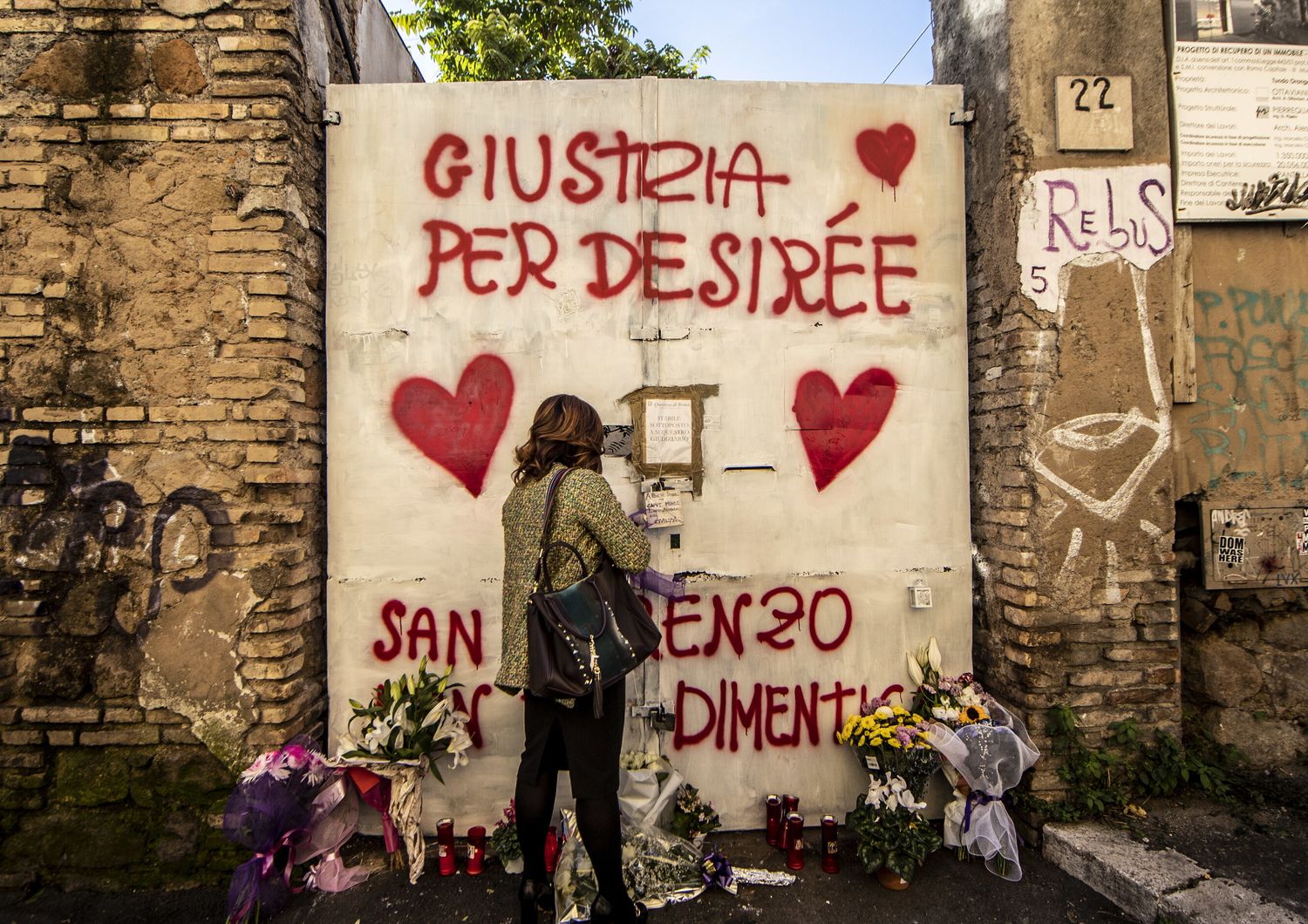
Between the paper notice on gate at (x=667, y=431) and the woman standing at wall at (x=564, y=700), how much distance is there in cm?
74

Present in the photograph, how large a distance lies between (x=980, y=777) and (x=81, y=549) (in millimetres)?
3875

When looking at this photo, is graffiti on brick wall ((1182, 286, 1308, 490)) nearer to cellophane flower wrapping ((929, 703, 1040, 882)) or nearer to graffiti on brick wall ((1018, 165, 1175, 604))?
graffiti on brick wall ((1018, 165, 1175, 604))

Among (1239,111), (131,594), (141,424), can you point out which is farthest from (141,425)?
(1239,111)

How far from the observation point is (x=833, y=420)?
3.28m

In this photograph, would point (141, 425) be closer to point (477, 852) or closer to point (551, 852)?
point (477, 852)

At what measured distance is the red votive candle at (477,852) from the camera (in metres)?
2.90

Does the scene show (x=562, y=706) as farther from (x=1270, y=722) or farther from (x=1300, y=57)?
(x=1300, y=57)

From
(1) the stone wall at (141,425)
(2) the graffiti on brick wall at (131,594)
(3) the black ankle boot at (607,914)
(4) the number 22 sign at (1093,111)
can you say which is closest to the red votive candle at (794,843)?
(3) the black ankle boot at (607,914)

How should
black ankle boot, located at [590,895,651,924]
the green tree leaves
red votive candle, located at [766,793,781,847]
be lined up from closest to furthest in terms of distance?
1. black ankle boot, located at [590,895,651,924]
2. red votive candle, located at [766,793,781,847]
3. the green tree leaves

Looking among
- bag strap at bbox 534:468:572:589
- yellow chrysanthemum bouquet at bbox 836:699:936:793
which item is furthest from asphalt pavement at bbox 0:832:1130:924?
bag strap at bbox 534:468:572:589

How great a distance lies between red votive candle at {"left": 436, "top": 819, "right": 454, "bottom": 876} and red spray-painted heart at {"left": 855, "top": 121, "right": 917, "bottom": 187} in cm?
355

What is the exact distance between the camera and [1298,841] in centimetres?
273

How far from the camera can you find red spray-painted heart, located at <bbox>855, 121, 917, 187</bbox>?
10.9ft

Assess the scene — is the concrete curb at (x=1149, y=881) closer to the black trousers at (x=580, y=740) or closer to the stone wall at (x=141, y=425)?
the black trousers at (x=580, y=740)
